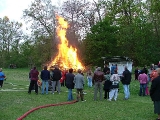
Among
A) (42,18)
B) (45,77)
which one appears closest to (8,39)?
(42,18)

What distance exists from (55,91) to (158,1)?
76.4ft

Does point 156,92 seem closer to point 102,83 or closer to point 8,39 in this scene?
point 102,83

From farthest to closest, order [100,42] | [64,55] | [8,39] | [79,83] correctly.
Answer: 1. [8,39]
2. [100,42]
3. [64,55]
4. [79,83]

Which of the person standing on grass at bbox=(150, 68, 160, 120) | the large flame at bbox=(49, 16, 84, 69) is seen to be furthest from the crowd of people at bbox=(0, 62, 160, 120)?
the large flame at bbox=(49, 16, 84, 69)

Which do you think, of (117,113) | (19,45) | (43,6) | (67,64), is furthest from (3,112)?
(19,45)

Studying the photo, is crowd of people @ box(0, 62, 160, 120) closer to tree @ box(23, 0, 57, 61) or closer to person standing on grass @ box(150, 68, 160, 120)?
person standing on grass @ box(150, 68, 160, 120)

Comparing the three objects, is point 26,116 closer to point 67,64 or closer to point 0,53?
point 67,64

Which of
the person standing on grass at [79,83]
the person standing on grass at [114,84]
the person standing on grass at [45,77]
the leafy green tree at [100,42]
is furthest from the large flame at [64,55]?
the person standing on grass at [79,83]

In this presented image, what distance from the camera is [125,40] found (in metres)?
40.3

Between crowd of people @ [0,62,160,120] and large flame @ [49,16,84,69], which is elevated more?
large flame @ [49,16,84,69]

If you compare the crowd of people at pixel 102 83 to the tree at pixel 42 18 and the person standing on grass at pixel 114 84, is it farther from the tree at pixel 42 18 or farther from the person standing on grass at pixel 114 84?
the tree at pixel 42 18

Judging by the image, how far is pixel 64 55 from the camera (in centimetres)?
3547

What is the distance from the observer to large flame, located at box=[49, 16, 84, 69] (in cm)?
3369

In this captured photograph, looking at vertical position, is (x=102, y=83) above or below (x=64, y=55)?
below
